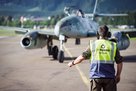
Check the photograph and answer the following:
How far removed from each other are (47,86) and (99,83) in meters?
5.76

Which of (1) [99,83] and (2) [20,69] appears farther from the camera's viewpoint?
(2) [20,69]

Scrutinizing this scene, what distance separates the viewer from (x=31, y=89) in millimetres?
13594

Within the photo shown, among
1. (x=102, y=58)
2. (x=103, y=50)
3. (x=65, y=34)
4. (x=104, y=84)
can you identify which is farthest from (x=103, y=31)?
(x=65, y=34)

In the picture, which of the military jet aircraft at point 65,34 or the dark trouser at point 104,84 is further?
the military jet aircraft at point 65,34

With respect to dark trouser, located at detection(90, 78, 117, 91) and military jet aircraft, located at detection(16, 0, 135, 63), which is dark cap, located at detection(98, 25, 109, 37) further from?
military jet aircraft, located at detection(16, 0, 135, 63)

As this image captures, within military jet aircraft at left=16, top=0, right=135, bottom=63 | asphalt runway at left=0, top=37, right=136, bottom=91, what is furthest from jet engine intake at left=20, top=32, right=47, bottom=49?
asphalt runway at left=0, top=37, right=136, bottom=91

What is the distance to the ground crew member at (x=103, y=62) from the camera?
8555mm

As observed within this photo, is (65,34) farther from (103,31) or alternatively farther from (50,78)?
(103,31)

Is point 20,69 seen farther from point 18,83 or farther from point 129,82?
point 129,82

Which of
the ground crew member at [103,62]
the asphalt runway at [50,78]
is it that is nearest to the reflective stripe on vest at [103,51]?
the ground crew member at [103,62]

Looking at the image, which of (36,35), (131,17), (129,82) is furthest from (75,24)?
(131,17)

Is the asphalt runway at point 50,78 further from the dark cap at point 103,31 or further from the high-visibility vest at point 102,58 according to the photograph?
the dark cap at point 103,31

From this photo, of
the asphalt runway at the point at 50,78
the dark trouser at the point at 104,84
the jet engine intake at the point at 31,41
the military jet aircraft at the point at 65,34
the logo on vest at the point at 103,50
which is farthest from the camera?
the jet engine intake at the point at 31,41

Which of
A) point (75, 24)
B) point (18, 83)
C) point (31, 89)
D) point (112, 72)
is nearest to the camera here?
point (112, 72)
